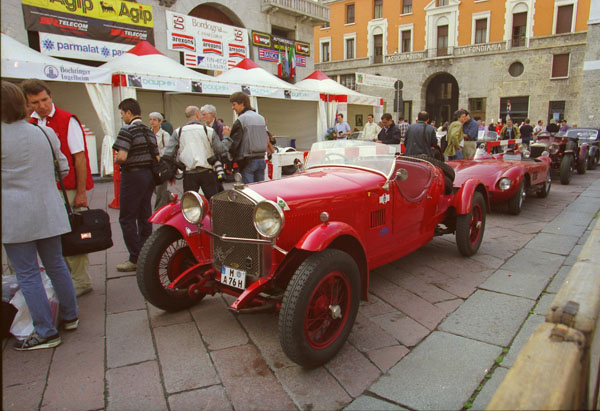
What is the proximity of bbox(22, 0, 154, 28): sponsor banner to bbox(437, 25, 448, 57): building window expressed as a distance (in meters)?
27.9

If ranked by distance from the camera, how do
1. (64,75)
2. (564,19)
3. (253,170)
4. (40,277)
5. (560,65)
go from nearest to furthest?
1. (40,277)
2. (253,170)
3. (64,75)
4. (560,65)
5. (564,19)

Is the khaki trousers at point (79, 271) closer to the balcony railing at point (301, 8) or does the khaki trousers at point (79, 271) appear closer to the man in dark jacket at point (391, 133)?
the man in dark jacket at point (391, 133)

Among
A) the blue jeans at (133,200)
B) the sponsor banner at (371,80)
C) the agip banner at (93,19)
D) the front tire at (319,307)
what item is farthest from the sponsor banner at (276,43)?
the front tire at (319,307)

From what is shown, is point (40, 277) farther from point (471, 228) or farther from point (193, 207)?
point (471, 228)

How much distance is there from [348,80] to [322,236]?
131ft

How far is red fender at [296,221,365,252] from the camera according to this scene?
8.09ft

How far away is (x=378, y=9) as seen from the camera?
38375 mm

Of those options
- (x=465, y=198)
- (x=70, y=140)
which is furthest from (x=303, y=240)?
(x=465, y=198)

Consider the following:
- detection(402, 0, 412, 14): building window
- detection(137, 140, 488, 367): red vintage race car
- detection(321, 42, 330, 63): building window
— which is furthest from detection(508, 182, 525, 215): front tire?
detection(321, 42, 330, 63): building window

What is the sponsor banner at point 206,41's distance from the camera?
1476 cm

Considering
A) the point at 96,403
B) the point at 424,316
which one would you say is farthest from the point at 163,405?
the point at 424,316

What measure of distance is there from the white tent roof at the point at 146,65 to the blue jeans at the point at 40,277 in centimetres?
792

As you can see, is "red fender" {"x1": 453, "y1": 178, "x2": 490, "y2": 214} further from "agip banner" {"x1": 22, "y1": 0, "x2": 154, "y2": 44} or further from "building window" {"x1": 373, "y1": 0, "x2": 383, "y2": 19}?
"building window" {"x1": 373, "y1": 0, "x2": 383, "y2": 19}

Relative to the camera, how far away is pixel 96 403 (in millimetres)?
2248
